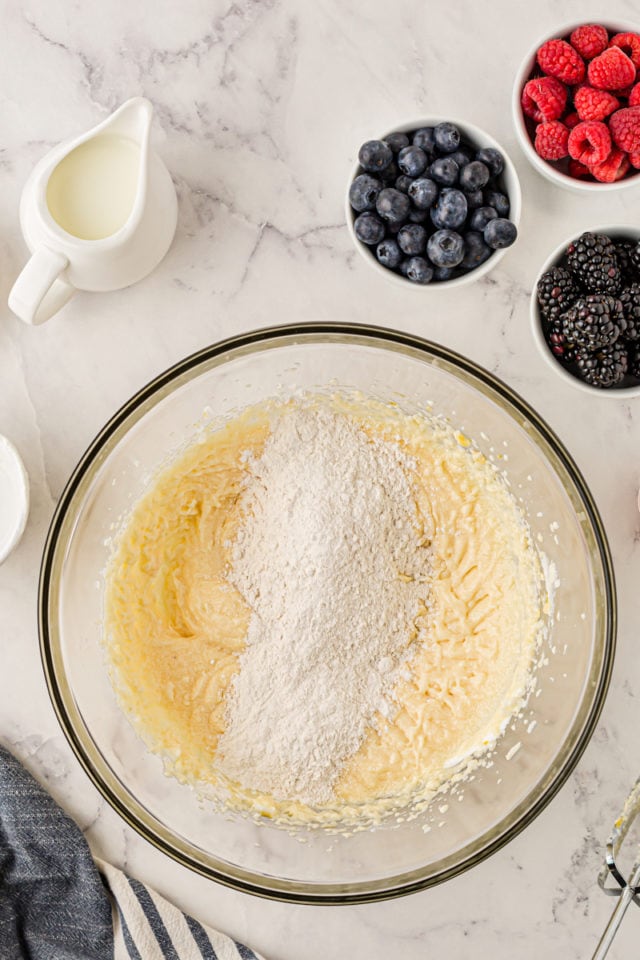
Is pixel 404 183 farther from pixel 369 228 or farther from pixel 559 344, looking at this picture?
pixel 559 344

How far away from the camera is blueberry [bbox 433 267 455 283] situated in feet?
4.51

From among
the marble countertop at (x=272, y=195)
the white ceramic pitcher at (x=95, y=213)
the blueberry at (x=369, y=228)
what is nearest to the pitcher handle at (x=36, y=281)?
the white ceramic pitcher at (x=95, y=213)

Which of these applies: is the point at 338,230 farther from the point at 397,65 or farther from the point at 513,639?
the point at 513,639

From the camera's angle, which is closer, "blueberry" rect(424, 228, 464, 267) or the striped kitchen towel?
"blueberry" rect(424, 228, 464, 267)

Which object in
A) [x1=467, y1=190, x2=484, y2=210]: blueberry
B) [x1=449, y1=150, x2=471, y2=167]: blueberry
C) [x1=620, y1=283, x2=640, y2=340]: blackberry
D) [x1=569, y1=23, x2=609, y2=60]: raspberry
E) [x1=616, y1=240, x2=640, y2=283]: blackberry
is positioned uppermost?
[x1=569, y1=23, x2=609, y2=60]: raspberry

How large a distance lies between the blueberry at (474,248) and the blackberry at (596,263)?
14 cm

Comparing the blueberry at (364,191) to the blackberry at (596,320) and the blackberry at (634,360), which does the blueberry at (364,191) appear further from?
the blackberry at (634,360)

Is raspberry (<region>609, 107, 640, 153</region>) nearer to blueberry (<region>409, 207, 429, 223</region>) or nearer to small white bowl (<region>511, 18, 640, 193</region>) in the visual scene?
small white bowl (<region>511, 18, 640, 193</region>)

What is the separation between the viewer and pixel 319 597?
130 cm

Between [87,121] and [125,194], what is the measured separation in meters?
0.21

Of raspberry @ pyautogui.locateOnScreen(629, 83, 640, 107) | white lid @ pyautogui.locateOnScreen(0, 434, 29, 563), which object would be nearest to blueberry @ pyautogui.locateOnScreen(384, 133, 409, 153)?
raspberry @ pyautogui.locateOnScreen(629, 83, 640, 107)

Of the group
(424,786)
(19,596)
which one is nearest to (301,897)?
(424,786)

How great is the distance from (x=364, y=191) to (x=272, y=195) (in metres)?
0.20

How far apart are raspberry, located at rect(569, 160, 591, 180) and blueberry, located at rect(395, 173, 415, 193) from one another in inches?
Result: 11.0
